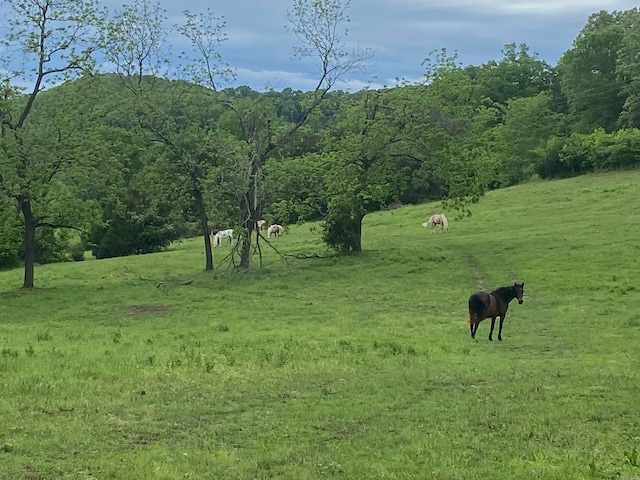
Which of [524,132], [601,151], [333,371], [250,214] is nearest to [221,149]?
[250,214]

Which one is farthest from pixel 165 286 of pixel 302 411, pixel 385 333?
pixel 302 411

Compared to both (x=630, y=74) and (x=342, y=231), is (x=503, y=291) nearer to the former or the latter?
(x=342, y=231)

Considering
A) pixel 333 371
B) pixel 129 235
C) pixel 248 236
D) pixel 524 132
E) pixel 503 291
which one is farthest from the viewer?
pixel 524 132

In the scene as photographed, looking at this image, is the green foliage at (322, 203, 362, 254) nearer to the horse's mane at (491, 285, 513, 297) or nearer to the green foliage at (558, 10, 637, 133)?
the horse's mane at (491, 285, 513, 297)

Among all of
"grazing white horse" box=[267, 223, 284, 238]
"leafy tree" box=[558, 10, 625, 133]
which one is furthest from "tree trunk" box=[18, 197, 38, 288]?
"leafy tree" box=[558, 10, 625, 133]

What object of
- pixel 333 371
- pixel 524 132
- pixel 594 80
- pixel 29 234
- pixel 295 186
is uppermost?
pixel 594 80

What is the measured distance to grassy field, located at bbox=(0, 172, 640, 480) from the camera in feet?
24.7

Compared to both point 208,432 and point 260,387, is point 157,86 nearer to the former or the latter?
point 260,387

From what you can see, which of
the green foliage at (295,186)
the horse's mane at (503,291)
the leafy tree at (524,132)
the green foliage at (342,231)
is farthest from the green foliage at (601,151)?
the horse's mane at (503,291)

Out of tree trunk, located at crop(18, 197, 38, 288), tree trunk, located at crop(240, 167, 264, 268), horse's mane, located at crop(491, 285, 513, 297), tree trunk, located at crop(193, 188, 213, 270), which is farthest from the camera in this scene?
tree trunk, located at crop(193, 188, 213, 270)

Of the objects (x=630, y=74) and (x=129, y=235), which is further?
(x=630, y=74)

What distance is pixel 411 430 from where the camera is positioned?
28.8 feet

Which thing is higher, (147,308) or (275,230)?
(275,230)

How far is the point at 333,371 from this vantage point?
13.4 metres
